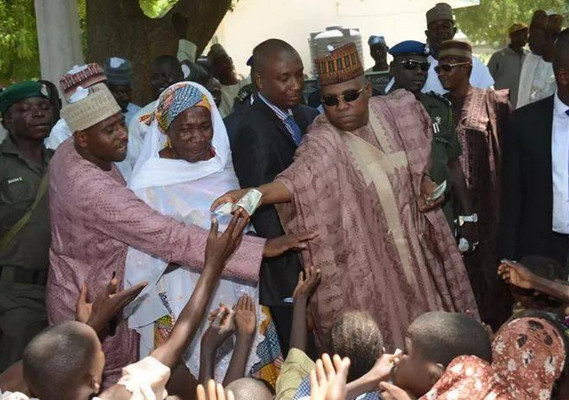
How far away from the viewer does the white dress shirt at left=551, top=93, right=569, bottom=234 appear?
605cm

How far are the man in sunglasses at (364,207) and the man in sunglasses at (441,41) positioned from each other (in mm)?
3015

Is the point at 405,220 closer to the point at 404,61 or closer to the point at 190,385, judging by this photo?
the point at 190,385

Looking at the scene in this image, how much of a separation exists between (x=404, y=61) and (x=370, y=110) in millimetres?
2083

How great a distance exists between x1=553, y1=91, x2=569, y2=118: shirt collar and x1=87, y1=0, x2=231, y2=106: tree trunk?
5.46 m

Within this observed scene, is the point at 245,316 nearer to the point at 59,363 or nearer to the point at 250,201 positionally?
the point at 250,201

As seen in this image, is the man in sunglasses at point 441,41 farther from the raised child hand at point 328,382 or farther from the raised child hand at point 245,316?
the raised child hand at point 328,382

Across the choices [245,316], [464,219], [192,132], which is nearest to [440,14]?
[464,219]

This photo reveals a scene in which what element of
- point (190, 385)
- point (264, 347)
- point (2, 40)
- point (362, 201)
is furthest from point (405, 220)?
point (2, 40)

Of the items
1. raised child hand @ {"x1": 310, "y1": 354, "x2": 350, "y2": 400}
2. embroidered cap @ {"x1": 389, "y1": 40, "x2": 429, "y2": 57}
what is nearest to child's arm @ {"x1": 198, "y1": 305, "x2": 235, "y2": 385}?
raised child hand @ {"x1": 310, "y1": 354, "x2": 350, "y2": 400}

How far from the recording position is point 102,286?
5438mm

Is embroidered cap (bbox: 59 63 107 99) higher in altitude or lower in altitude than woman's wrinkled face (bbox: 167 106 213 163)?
higher

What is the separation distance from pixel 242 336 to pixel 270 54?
174 cm

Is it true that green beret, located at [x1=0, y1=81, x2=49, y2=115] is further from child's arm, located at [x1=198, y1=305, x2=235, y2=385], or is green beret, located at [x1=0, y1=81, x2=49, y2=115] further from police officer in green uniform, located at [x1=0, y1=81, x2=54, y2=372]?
child's arm, located at [x1=198, y1=305, x2=235, y2=385]

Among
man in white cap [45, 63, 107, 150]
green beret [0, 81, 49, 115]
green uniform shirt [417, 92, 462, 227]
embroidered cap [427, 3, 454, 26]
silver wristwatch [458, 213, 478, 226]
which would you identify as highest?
man in white cap [45, 63, 107, 150]
